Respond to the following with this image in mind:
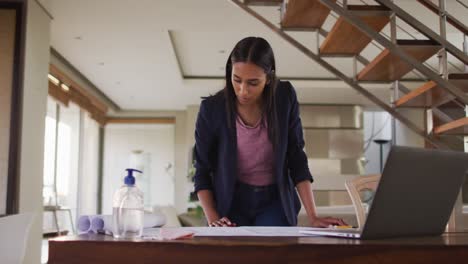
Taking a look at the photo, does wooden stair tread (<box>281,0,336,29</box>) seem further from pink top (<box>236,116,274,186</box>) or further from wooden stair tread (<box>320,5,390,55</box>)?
pink top (<box>236,116,274,186</box>)

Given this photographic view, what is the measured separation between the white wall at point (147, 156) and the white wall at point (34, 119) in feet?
19.5

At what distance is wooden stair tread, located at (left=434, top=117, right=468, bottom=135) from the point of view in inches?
134

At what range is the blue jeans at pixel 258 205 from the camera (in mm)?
1635

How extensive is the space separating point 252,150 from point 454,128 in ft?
7.88

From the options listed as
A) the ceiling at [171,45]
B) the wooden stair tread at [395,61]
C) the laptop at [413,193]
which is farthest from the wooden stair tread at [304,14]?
the laptop at [413,193]

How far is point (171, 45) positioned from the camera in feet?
19.7

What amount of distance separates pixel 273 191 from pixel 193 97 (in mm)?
7350

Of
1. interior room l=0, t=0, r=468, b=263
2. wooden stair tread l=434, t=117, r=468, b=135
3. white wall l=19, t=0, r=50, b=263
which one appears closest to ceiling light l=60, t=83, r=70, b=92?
interior room l=0, t=0, r=468, b=263

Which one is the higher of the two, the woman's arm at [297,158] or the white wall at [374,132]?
the white wall at [374,132]

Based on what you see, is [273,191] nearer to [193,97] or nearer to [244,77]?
[244,77]

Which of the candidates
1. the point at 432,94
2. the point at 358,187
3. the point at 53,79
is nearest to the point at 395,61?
the point at 432,94

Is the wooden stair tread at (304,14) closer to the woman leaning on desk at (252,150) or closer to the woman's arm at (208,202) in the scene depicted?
the woman leaning on desk at (252,150)

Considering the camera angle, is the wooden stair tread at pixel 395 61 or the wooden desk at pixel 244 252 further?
the wooden stair tread at pixel 395 61

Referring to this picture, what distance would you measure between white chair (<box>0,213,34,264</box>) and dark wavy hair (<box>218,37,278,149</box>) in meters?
0.72
